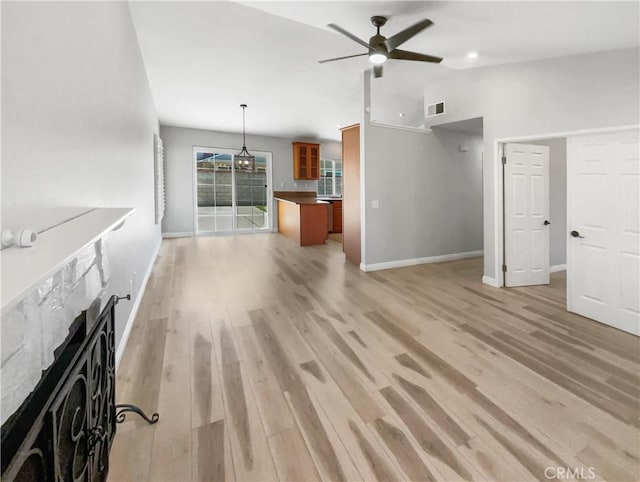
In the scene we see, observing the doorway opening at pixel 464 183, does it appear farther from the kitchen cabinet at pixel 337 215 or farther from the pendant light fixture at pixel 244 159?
the pendant light fixture at pixel 244 159

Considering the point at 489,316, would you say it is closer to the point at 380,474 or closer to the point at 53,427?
the point at 380,474

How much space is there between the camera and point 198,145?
8141 millimetres

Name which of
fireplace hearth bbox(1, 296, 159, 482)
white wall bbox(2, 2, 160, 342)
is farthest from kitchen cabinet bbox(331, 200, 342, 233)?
fireplace hearth bbox(1, 296, 159, 482)

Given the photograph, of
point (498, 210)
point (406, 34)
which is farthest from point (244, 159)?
point (498, 210)

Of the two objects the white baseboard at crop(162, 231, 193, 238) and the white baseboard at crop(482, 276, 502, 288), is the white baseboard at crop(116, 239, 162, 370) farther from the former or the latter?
the white baseboard at crop(162, 231, 193, 238)

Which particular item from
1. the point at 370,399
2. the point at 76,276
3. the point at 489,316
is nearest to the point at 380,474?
the point at 370,399

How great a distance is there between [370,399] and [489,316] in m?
1.89

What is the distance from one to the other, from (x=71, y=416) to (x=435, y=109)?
5314 millimetres

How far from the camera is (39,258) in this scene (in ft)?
2.03

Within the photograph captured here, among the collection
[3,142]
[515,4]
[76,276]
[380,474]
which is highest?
[515,4]

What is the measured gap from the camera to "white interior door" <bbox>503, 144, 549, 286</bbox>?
3.90 m

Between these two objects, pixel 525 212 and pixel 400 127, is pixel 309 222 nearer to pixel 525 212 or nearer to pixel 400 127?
pixel 400 127

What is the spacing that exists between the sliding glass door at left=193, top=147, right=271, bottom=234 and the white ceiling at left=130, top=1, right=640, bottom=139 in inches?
107

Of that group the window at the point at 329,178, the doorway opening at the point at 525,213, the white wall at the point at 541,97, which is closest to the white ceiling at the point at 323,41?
the white wall at the point at 541,97
